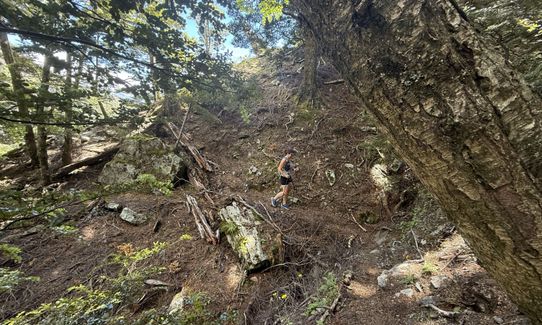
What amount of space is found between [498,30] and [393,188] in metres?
4.27

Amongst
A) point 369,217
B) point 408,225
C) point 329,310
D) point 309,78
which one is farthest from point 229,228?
point 309,78

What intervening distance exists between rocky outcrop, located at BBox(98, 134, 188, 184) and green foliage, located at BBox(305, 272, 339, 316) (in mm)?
5904

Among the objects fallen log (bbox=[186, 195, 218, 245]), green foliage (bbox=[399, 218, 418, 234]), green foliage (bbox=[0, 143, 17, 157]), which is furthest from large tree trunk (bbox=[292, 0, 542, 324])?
green foliage (bbox=[0, 143, 17, 157])

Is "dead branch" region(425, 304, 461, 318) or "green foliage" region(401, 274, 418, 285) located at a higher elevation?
"dead branch" region(425, 304, 461, 318)

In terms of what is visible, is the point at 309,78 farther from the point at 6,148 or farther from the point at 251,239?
the point at 6,148

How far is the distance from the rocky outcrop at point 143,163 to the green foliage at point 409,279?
6.85 metres

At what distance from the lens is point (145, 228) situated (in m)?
5.92

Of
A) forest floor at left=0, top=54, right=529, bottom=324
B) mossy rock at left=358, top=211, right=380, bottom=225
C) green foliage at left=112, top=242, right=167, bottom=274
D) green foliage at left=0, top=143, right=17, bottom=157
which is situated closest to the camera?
forest floor at left=0, top=54, right=529, bottom=324

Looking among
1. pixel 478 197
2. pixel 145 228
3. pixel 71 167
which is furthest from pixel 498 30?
pixel 71 167

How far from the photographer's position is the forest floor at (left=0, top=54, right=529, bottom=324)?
3107 mm

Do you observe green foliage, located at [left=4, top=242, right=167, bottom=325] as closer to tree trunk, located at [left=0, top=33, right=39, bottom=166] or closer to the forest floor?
the forest floor

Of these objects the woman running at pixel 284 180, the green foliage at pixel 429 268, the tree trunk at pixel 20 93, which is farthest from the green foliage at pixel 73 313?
the woman running at pixel 284 180

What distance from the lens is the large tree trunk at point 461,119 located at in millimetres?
1076

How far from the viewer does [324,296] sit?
145 inches
